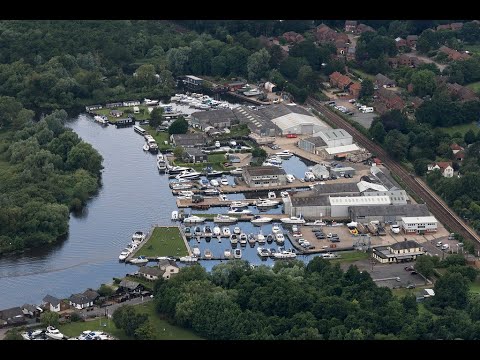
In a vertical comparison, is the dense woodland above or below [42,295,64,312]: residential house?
above

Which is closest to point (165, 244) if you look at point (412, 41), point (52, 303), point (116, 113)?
point (52, 303)

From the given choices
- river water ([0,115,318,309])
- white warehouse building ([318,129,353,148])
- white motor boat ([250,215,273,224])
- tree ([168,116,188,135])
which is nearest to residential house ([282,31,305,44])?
tree ([168,116,188,135])

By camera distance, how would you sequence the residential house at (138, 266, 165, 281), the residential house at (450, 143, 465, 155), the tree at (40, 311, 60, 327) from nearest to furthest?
the tree at (40, 311, 60, 327)
the residential house at (138, 266, 165, 281)
the residential house at (450, 143, 465, 155)

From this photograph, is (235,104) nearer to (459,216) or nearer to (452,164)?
(452,164)

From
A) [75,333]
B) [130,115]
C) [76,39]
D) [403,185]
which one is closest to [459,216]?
[403,185]

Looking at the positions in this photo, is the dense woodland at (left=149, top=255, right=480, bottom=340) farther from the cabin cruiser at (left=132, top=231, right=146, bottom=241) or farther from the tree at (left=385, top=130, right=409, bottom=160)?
the tree at (left=385, top=130, right=409, bottom=160)

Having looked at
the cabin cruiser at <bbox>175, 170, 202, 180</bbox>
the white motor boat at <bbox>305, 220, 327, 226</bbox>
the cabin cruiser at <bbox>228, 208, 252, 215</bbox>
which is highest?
the cabin cruiser at <bbox>175, 170, 202, 180</bbox>

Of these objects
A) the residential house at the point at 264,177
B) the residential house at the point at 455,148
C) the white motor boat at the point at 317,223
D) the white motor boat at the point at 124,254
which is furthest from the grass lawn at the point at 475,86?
the white motor boat at the point at 124,254
